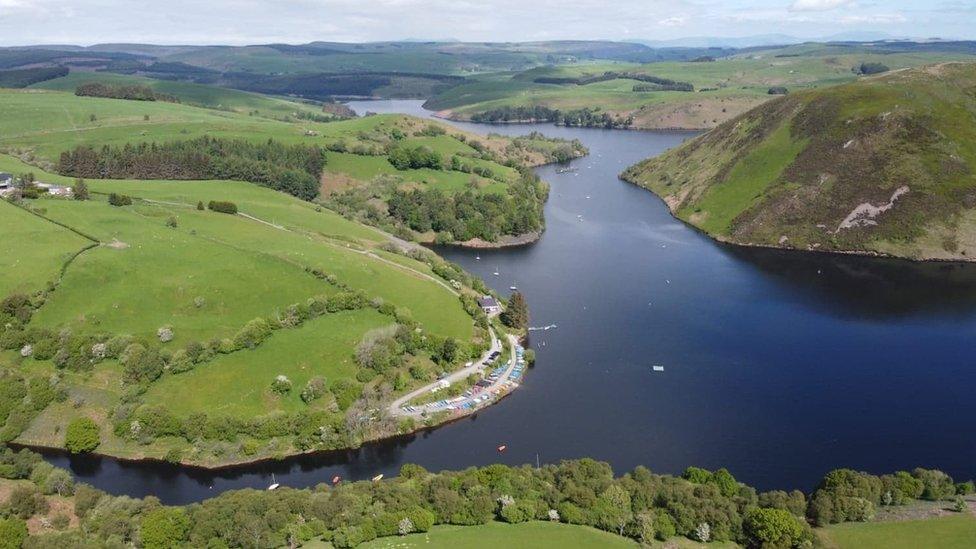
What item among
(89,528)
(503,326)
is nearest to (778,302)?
(503,326)

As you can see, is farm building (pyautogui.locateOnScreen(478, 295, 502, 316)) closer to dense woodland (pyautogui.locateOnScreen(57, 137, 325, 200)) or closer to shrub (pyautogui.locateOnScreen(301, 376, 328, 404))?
shrub (pyautogui.locateOnScreen(301, 376, 328, 404))

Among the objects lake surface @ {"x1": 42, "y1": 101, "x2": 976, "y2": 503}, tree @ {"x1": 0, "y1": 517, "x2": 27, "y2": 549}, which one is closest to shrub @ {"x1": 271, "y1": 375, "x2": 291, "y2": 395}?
lake surface @ {"x1": 42, "y1": 101, "x2": 976, "y2": 503}

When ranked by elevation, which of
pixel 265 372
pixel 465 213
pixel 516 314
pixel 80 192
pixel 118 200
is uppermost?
pixel 80 192

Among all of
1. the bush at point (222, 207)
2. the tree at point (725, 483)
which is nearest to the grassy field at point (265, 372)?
the tree at point (725, 483)

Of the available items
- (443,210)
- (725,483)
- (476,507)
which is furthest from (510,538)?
(443,210)

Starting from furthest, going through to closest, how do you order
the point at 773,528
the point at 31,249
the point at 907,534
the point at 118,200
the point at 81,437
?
the point at 118,200
the point at 31,249
the point at 81,437
the point at 907,534
the point at 773,528

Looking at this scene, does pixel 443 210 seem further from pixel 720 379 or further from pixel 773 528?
pixel 773 528

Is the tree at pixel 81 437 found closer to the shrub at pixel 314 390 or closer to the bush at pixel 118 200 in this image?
the shrub at pixel 314 390
